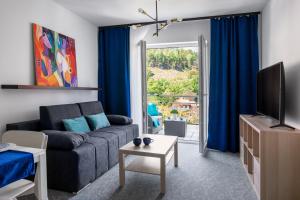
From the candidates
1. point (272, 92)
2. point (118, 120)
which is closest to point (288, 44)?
point (272, 92)

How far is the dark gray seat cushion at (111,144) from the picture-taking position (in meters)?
2.95

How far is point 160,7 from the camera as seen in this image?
3432mm

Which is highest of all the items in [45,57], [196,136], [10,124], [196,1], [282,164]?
[196,1]

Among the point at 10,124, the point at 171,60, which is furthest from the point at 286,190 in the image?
the point at 171,60

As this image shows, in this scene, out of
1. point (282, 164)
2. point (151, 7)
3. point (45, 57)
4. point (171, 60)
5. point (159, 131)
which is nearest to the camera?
point (282, 164)

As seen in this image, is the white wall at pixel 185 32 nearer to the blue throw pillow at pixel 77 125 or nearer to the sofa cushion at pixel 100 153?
the blue throw pillow at pixel 77 125

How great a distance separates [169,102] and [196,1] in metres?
2.73

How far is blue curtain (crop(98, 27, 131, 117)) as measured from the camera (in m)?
4.36

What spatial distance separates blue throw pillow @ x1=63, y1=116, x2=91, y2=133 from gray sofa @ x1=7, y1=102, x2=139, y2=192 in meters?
0.10

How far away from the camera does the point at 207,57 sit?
13.4 ft

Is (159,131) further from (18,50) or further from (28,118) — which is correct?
(18,50)

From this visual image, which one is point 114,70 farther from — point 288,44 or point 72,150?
point 288,44

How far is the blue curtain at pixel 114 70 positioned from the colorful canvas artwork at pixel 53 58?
0.85 meters

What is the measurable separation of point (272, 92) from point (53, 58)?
3049 millimetres
